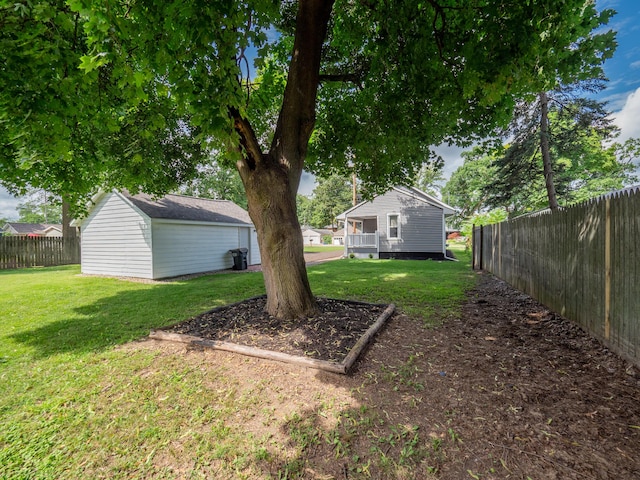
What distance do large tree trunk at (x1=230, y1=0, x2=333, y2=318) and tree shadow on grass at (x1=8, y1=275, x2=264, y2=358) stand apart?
7.20 ft

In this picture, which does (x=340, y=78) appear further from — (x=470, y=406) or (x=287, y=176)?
(x=470, y=406)

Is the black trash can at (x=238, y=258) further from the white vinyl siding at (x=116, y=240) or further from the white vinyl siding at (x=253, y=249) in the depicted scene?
the white vinyl siding at (x=116, y=240)

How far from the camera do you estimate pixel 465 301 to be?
21.2 feet

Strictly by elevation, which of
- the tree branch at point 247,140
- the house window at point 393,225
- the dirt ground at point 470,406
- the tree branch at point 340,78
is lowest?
the dirt ground at point 470,406

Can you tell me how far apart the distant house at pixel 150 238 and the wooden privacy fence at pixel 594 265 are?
12.0 metres

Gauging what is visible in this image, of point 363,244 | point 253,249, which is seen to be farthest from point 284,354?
point 363,244

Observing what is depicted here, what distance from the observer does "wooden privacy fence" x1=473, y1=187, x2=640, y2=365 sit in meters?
3.17

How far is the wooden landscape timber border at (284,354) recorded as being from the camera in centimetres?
319

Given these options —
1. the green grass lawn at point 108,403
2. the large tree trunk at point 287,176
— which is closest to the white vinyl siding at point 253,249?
the green grass lawn at point 108,403

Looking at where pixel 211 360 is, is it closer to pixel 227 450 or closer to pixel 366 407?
pixel 227 450

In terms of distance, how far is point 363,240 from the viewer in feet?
65.0

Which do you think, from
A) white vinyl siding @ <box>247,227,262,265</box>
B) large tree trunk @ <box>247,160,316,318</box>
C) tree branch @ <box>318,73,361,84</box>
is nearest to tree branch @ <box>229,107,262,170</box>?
large tree trunk @ <box>247,160,316,318</box>

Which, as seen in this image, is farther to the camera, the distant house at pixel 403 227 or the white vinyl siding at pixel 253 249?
the distant house at pixel 403 227

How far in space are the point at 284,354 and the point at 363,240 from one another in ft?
55.1
